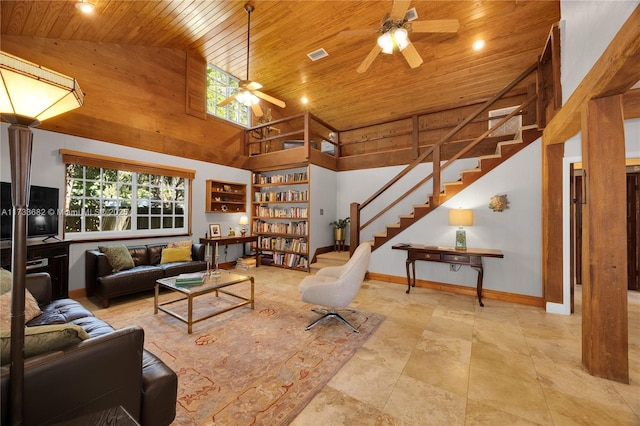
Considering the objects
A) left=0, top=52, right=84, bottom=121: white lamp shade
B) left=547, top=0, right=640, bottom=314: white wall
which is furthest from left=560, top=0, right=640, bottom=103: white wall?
left=0, top=52, right=84, bottom=121: white lamp shade

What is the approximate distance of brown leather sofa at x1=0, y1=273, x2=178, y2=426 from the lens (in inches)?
40.4

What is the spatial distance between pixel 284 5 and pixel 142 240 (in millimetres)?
4553

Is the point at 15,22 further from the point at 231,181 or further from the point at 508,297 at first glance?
the point at 508,297

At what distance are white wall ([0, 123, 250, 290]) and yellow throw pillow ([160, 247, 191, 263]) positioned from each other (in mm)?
543

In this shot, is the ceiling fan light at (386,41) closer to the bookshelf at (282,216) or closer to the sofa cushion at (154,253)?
the bookshelf at (282,216)

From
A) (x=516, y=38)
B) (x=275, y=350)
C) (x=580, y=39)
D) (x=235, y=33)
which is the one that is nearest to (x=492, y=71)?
(x=516, y=38)

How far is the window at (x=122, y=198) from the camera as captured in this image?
153 inches

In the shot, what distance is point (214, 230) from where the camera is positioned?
18.1 feet

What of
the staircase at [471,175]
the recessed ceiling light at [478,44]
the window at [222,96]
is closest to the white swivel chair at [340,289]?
the staircase at [471,175]

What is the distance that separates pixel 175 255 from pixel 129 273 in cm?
87

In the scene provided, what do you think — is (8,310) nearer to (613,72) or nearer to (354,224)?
(354,224)

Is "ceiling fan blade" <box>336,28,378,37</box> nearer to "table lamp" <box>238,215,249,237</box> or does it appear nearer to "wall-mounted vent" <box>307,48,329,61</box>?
"wall-mounted vent" <box>307,48,329,61</box>

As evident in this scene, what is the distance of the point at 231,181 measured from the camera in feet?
19.3

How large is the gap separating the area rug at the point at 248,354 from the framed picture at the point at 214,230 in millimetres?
2072
